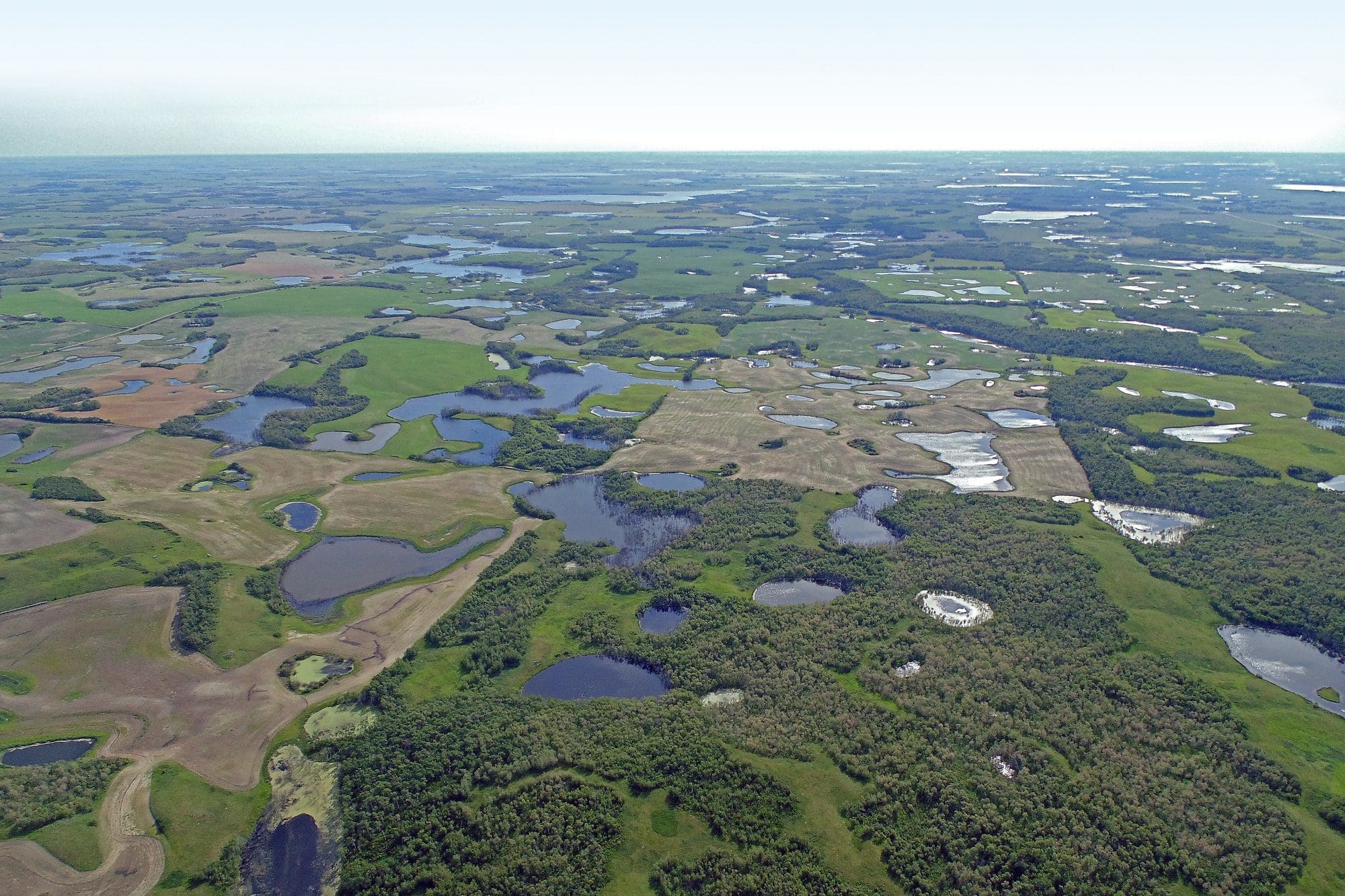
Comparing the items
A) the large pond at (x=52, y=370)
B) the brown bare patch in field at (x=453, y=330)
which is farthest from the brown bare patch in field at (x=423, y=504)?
the large pond at (x=52, y=370)

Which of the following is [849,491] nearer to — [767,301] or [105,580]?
[105,580]

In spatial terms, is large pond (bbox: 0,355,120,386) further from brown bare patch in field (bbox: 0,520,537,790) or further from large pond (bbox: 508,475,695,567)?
large pond (bbox: 508,475,695,567)

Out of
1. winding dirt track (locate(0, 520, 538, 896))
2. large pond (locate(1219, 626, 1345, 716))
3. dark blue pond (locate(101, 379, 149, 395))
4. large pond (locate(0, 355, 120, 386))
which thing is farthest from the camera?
large pond (locate(0, 355, 120, 386))

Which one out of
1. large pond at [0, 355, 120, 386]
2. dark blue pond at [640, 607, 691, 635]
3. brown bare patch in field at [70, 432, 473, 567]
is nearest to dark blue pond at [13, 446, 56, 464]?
brown bare patch in field at [70, 432, 473, 567]

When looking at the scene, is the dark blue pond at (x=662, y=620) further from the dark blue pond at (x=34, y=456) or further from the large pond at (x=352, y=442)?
the dark blue pond at (x=34, y=456)

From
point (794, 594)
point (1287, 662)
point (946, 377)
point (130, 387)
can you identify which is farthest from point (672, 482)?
point (130, 387)

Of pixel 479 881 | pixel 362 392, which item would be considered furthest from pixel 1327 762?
pixel 362 392

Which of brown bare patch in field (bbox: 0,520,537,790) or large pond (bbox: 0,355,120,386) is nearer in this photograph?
brown bare patch in field (bbox: 0,520,537,790)
